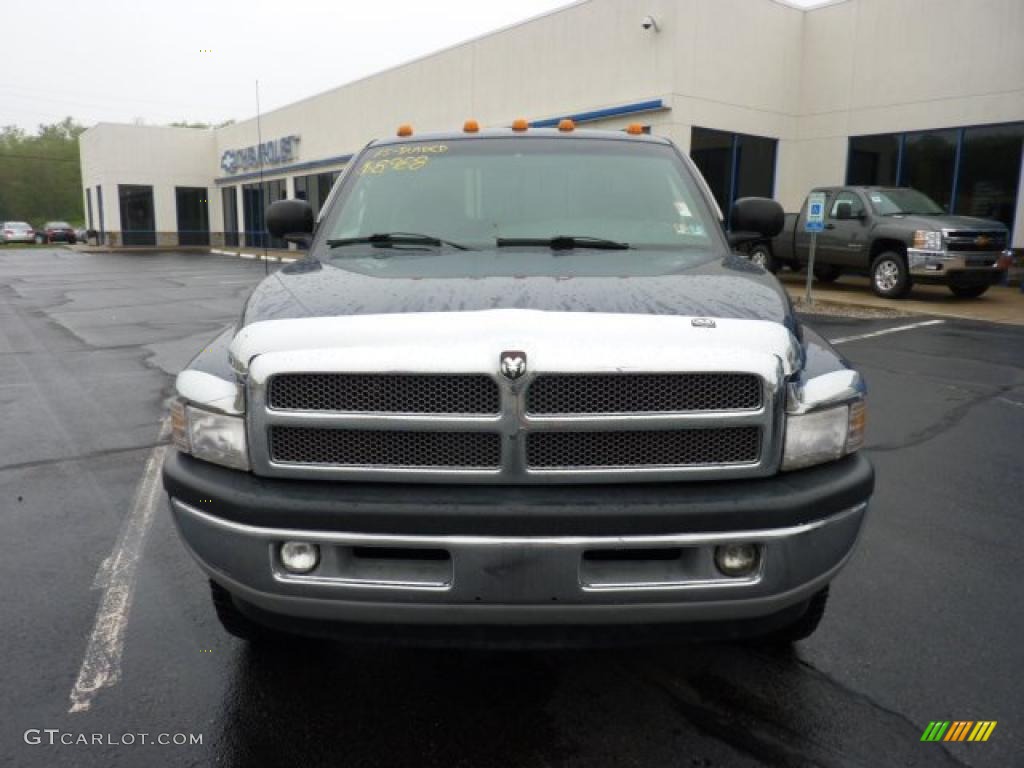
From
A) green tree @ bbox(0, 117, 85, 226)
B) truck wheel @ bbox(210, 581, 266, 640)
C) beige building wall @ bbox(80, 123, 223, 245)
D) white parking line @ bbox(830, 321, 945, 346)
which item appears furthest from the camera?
green tree @ bbox(0, 117, 85, 226)

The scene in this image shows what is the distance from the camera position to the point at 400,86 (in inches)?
1065

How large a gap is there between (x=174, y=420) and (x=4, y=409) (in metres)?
5.21

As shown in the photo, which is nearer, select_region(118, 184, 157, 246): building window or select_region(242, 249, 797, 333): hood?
select_region(242, 249, 797, 333): hood

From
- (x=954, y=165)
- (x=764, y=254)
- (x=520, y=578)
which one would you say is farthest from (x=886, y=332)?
(x=520, y=578)

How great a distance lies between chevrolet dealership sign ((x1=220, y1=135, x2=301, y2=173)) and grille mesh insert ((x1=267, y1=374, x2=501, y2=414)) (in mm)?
32222

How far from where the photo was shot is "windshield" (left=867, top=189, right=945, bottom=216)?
14586 mm

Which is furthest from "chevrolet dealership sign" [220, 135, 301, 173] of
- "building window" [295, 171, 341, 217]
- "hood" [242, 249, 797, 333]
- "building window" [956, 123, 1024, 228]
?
"hood" [242, 249, 797, 333]

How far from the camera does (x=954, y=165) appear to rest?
696 inches

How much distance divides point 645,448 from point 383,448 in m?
0.70

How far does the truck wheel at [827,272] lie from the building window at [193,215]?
37.1 meters

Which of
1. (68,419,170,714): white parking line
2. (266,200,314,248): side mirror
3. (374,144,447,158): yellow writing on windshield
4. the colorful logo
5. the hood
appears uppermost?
(374,144,447,158): yellow writing on windshield

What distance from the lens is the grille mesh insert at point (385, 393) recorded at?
2.12m

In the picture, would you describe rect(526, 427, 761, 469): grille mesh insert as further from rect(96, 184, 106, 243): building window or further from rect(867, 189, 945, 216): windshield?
rect(96, 184, 106, 243): building window

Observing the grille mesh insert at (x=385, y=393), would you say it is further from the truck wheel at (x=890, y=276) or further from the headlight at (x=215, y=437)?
the truck wheel at (x=890, y=276)
